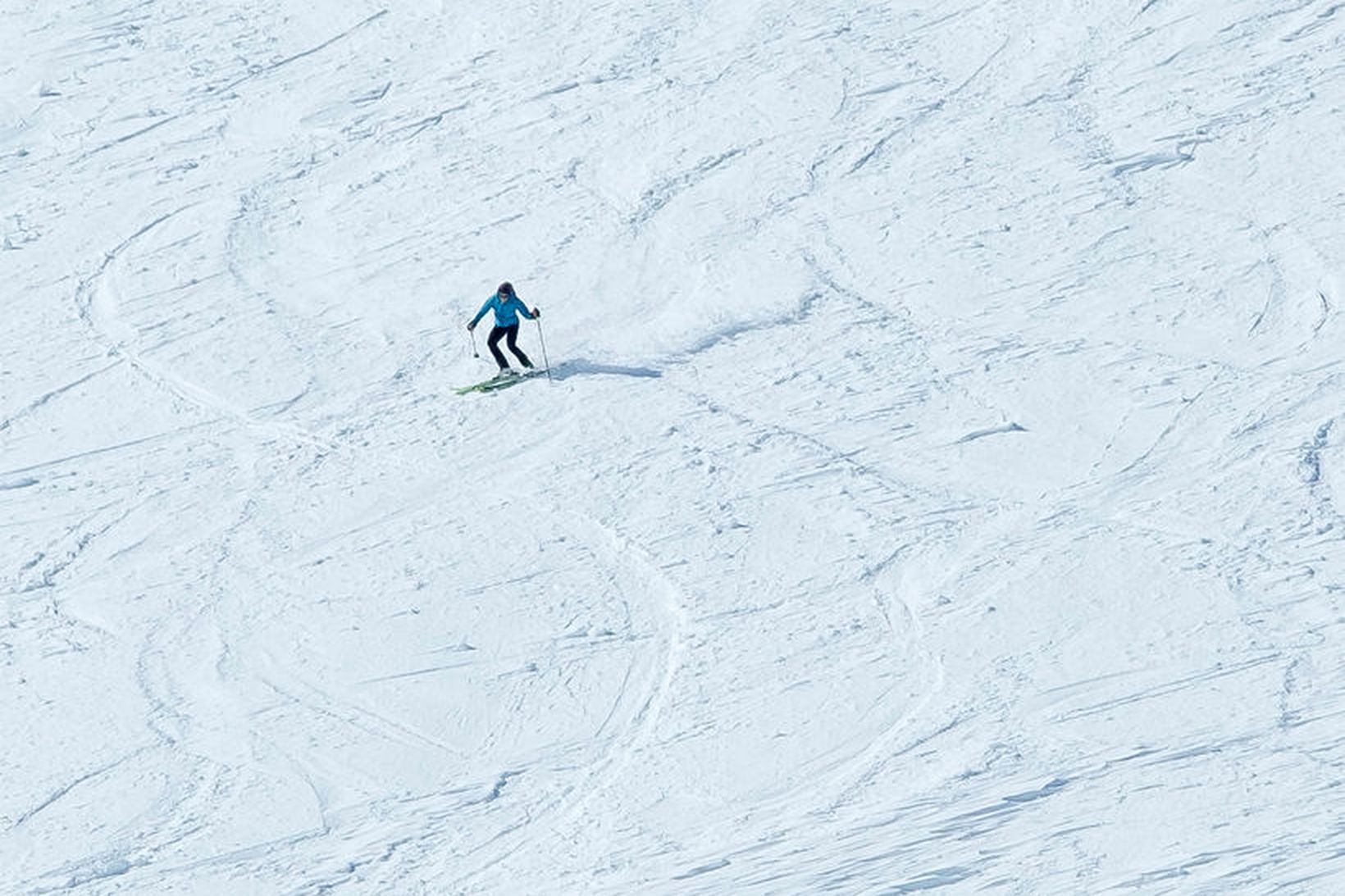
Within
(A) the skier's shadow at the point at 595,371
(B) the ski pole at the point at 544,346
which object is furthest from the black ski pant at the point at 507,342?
(A) the skier's shadow at the point at 595,371

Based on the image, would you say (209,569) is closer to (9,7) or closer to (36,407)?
(36,407)

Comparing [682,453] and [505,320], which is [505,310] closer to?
[505,320]

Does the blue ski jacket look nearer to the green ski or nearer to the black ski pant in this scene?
the black ski pant

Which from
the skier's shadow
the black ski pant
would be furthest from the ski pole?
the black ski pant

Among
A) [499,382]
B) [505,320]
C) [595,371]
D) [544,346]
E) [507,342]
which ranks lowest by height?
[595,371]

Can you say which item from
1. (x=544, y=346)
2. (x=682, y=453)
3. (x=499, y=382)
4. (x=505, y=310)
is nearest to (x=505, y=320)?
(x=505, y=310)

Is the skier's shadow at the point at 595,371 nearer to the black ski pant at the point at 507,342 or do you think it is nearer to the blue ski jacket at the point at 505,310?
the black ski pant at the point at 507,342

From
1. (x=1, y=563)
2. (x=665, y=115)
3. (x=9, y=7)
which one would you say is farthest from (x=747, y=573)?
(x=9, y=7)
